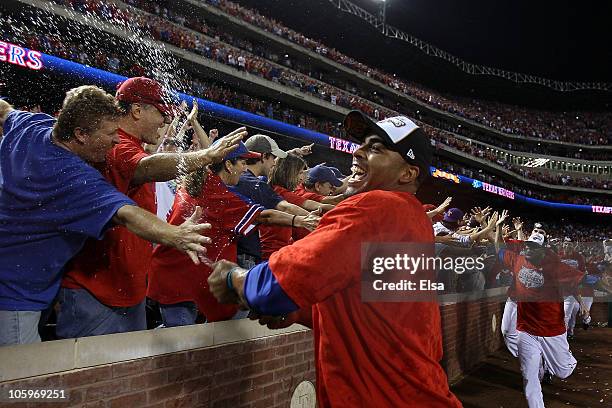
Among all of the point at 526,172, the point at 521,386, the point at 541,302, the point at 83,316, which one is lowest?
the point at 521,386

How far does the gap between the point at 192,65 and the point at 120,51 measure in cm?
349

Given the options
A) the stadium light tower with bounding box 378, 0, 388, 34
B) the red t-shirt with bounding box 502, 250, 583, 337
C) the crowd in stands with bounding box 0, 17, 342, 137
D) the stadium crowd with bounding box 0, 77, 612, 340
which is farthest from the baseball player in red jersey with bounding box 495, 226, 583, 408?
the stadium light tower with bounding box 378, 0, 388, 34

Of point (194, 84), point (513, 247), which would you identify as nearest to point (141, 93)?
point (513, 247)

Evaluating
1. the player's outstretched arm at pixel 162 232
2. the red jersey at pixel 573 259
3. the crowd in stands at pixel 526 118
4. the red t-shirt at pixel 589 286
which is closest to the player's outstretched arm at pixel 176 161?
the player's outstretched arm at pixel 162 232

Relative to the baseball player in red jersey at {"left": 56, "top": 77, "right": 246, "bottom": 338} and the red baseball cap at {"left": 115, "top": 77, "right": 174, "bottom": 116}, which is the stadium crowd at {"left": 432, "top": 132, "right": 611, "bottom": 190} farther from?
the baseball player in red jersey at {"left": 56, "top": 77, "right": 246, "bottom": 338}

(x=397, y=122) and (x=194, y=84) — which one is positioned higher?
(x=194, y=84)

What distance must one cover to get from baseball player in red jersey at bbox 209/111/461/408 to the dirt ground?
5.78 m

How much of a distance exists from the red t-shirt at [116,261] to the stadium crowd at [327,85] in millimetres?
17117

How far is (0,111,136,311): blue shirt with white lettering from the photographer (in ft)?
7.52

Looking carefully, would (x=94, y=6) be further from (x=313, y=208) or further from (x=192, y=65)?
(x=313, y=208)

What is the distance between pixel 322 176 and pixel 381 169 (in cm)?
379

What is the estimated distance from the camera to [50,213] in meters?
2.33

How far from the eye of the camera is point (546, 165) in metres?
50.2

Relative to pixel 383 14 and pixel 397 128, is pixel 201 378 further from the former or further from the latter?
pixel 383 14
